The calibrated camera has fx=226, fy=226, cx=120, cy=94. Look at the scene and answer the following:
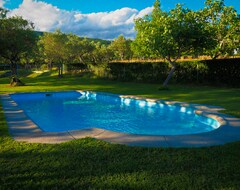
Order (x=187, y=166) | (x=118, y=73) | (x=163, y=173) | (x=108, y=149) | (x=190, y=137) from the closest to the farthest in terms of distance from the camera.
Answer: (x=163, y=173) < (x=187, y=166) < (x=108, y=149) < (x=190, y=137) < (x=118, y=73)

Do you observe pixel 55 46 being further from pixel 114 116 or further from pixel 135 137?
pixel 135 137

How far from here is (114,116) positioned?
1093cm

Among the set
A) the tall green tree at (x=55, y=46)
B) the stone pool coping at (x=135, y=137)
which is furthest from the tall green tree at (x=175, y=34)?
the tall green tree at (x=55, y=46)

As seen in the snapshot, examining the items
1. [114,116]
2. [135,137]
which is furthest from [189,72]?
[135,137]

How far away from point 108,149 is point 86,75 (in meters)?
28.3

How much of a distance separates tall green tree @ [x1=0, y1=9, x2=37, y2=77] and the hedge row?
9933mm

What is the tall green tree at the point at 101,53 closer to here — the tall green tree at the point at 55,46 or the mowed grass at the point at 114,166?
the tall green tree at the point at 55,46

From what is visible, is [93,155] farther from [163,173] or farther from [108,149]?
[163,173]

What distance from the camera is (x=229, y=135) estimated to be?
5.65 metres

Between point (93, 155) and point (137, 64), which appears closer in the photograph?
point (93, 155)

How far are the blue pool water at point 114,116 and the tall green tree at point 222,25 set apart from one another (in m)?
11.7

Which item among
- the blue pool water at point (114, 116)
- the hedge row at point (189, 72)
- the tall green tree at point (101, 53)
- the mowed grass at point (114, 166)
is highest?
the tall green tree at point (101, 53)

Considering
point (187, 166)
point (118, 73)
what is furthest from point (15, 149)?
point (118, 73)

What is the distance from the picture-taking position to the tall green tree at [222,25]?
2162 centimetres
